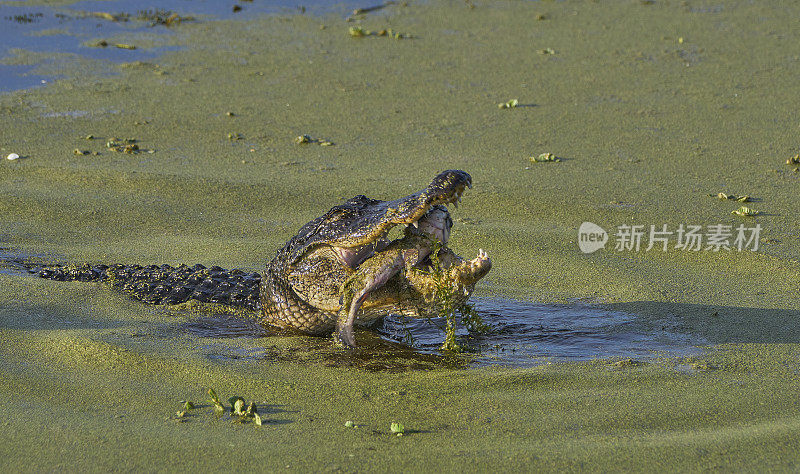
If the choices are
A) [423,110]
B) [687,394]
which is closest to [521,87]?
[423,110]

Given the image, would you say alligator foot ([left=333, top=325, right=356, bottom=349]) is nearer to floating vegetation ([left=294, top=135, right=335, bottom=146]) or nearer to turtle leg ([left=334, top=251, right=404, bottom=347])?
turtle leg ([left=334, top=251, right=404, bottom=347])

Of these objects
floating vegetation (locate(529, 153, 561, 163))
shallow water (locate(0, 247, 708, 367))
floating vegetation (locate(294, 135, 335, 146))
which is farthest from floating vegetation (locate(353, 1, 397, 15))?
shallow water (locate(0, 247, 708, 367))

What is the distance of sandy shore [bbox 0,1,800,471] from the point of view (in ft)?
11.1

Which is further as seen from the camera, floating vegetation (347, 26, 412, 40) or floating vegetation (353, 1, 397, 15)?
floating vegetation (353, 1, 397, 15)

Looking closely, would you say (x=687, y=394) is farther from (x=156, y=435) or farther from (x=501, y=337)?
(x=156, y=435)

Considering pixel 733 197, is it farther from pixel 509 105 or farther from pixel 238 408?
pixel 238 408

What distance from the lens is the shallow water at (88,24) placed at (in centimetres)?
963

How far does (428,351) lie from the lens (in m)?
4.27

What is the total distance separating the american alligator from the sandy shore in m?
0.25

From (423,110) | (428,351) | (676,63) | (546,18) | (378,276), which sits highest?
(546,18)

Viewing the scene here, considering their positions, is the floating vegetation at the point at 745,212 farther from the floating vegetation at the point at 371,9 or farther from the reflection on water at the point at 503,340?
the floating vegetation at the point at 371,9

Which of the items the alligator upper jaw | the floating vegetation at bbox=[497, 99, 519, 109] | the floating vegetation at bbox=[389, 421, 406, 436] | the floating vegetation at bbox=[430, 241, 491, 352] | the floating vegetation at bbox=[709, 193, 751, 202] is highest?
the floating vegetation at bbox=[497, 99, 519, 109]

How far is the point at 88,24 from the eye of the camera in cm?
1080

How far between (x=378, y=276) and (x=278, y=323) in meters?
0.73
